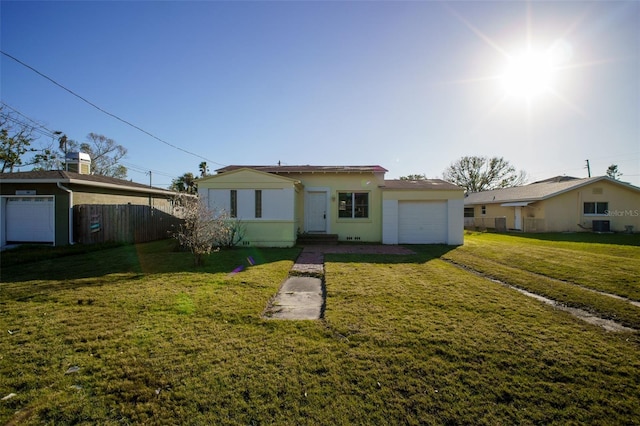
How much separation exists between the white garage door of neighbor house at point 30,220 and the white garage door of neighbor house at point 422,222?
1624cm

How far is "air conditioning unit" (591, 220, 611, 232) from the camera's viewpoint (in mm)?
19609

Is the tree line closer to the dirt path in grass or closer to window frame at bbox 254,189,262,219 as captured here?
window frame at bbox 254,189,262,219

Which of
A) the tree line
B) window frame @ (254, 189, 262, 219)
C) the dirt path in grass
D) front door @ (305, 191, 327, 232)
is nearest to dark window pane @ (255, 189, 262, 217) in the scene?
window frame @ (254, 189, 262, 219)

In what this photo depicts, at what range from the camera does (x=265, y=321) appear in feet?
13.9

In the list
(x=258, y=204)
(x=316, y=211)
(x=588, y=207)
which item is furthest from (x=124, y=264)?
(x=588, y=207)

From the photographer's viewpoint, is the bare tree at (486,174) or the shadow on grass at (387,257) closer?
the shadow on grass at (387,257)

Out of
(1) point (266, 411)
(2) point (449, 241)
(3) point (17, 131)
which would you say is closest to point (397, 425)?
(1) point (266, 411)

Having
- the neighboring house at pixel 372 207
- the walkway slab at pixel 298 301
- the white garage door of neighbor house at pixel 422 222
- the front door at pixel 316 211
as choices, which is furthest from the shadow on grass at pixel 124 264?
the white garage door of neighbor house at pixel 422 222

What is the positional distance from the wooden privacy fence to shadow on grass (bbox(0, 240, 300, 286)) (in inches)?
80.4

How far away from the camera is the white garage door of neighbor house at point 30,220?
40.1ft

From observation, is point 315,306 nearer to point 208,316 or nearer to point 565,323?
point 208,316

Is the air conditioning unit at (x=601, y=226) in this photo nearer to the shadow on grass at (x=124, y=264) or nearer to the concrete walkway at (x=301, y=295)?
the concrete walkway at (x=301, y=295)

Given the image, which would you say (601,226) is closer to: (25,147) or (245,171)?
(245,171)

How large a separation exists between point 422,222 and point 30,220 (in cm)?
1834
